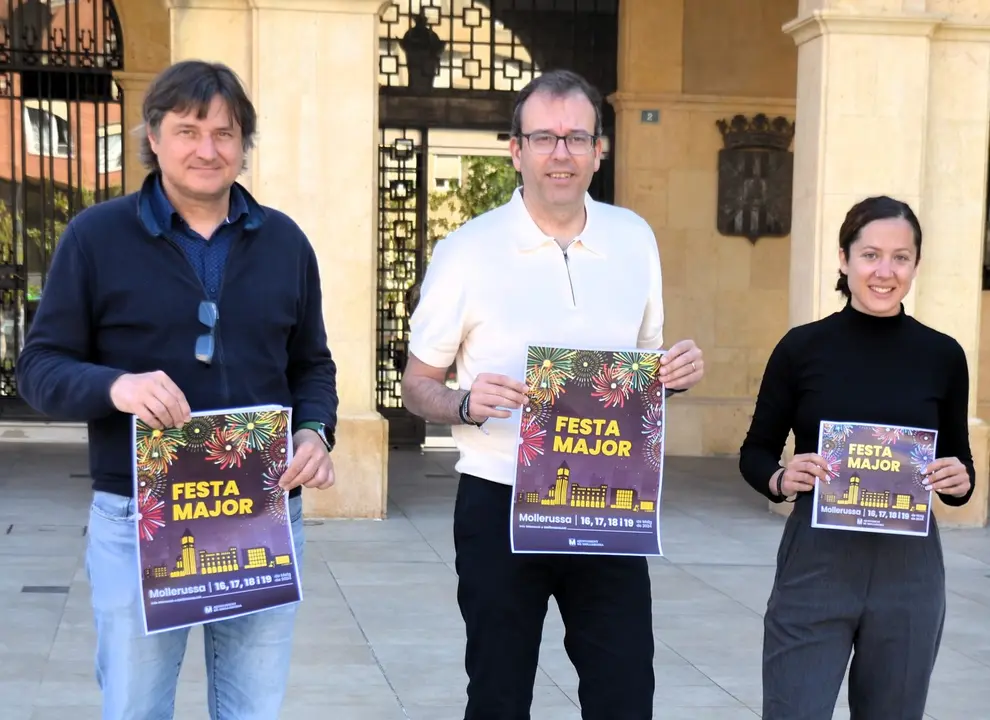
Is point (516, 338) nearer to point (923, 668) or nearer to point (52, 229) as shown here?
point (923, 668)

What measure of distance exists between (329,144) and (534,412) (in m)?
6.35

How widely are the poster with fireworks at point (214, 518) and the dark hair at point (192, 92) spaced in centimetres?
64

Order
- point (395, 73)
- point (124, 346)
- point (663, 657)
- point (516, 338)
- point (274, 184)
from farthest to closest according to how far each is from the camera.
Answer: point (395, 73)
point (274, 184)
point (663, 657)
point (516, 338)
point (124, 346)

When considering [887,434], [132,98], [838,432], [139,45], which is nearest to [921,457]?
[887,434]

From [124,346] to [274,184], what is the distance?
647 centimetres

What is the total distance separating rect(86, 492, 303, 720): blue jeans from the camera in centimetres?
305

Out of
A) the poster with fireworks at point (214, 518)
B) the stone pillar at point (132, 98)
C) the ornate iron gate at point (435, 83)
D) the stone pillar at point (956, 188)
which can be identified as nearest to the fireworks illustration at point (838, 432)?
the poster with fireworks at point (214, 518)

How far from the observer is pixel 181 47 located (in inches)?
373

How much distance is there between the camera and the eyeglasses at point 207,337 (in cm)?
304

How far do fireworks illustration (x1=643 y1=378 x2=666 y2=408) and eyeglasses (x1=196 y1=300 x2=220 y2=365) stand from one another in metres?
1.02

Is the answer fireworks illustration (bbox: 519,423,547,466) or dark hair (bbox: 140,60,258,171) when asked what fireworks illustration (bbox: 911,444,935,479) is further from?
dark hair (bbox: 140,60,258,171)

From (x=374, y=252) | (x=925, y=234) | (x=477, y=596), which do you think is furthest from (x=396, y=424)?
(x=477, y=596)

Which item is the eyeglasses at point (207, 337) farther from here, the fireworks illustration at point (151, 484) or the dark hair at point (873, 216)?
the dark hair at point (873, 216)

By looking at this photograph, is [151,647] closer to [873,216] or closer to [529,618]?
[529,618]
